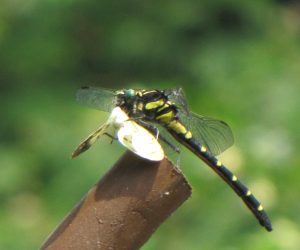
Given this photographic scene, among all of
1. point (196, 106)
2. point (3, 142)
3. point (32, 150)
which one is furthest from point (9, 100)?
point (196, 106)

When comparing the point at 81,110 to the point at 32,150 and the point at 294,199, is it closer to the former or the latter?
the point at 32,150

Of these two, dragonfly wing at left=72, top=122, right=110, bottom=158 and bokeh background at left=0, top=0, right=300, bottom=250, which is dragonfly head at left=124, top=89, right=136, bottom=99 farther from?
bokeh background at left=0, top=0, right=300, bottom=250

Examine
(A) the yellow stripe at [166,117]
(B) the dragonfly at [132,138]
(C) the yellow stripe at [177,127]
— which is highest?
(B) the dragonfly at [132,138]

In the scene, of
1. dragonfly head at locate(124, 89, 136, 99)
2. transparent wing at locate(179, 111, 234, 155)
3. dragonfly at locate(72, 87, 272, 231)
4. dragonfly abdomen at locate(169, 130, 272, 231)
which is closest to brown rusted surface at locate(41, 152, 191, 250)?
dragonfly at locate(72, 87, 272, 231)

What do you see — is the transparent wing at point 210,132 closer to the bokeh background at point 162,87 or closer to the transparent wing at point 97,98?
the transparent wing at point 97,98

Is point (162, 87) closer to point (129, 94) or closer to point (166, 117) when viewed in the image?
point (166, 117)

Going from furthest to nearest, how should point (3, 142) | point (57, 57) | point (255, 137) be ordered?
point (57, 57), point (3, 142), point (255, 137)

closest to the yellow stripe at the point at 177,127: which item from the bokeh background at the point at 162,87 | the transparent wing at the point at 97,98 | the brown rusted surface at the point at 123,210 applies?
the transparent wing at the point at 97,98
